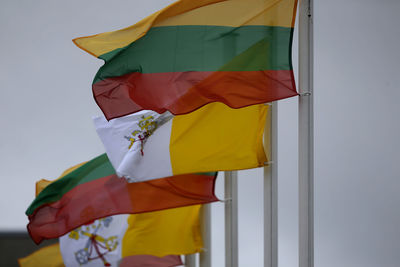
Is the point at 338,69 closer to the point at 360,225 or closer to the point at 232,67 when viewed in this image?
the point at 232,67

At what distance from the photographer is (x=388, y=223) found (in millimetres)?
5027

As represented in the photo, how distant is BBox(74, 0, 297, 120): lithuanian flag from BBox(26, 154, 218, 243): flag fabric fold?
2.51 m

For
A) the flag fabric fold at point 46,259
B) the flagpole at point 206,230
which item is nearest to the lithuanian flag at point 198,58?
the flagpole at point 206,230

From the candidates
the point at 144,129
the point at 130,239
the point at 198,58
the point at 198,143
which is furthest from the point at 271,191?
the point at 130,239

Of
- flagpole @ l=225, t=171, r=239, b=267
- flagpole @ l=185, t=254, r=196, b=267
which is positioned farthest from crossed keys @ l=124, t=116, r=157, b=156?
flagpole @ l=185, t=254, r=196, b=267

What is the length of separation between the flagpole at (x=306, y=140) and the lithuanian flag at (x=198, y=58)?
0.47m

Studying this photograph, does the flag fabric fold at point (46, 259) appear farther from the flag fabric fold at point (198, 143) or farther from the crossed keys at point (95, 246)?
the flag fabric fold at point (198, 143)

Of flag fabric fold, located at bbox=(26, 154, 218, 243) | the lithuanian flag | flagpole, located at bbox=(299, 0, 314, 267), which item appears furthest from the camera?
flag fabric fold, located at bbox=(26, 154, 218, 243)

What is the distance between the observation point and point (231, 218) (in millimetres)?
8500

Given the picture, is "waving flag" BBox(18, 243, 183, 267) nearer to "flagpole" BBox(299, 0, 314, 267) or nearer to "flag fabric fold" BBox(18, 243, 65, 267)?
"flag fabric fold" BBox(18, 243, 65, 267)

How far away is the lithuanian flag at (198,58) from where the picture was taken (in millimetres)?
5215

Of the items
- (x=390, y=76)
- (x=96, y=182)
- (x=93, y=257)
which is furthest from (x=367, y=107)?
(x=93, y=257)

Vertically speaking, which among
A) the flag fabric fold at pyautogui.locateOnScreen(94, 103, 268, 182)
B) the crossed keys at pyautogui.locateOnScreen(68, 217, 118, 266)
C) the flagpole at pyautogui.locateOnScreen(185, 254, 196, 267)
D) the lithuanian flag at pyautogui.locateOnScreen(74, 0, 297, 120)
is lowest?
the flagpole at pyautogui.locateOnScreen(185, 254, 196, 267)

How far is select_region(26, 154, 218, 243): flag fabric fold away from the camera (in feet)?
24.9
